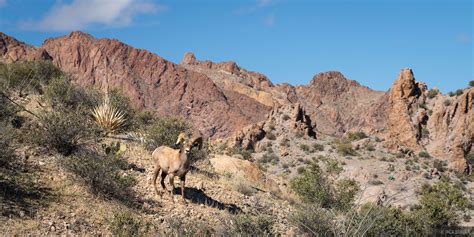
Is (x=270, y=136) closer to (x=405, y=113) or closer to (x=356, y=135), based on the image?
(x=405, y=113)

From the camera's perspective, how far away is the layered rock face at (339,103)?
12381 centimetres

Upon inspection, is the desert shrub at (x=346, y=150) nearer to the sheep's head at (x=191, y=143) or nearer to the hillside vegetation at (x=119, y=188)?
the hillside vegetation at (x=119, y=188)

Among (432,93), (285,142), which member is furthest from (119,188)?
(432,93)

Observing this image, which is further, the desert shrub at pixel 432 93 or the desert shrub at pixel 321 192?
the desert shrub at pixel 432 93

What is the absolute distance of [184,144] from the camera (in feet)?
38.3

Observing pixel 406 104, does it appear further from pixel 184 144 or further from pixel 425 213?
pixel 184 144

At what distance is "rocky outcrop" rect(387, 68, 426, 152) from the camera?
57.0 m

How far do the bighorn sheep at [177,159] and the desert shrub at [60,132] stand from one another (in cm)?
210

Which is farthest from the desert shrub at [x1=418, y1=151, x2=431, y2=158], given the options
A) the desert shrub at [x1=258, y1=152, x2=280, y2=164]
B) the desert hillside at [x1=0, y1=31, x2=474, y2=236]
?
the desert shrub at [x1=258, y1=152, x2=280, y2=164]

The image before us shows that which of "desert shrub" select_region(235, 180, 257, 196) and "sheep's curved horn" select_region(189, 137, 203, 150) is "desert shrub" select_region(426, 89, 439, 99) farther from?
"sheep's curved horn" select_region(189, 137, 203, 150)

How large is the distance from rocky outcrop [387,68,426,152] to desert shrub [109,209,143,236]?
49.1 m

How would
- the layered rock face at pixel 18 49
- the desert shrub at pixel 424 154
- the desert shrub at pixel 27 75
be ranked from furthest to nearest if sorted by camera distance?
1. the layered rock face at pixel 18 49
2. the desert shrub at pixel 424 154
3. the desert shrub at pixel 27 75

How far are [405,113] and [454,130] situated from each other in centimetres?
537

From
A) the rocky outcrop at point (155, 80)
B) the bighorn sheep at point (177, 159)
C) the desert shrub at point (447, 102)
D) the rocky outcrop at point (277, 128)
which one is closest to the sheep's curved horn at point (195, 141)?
the bighorn sheep at point (177, 159)
